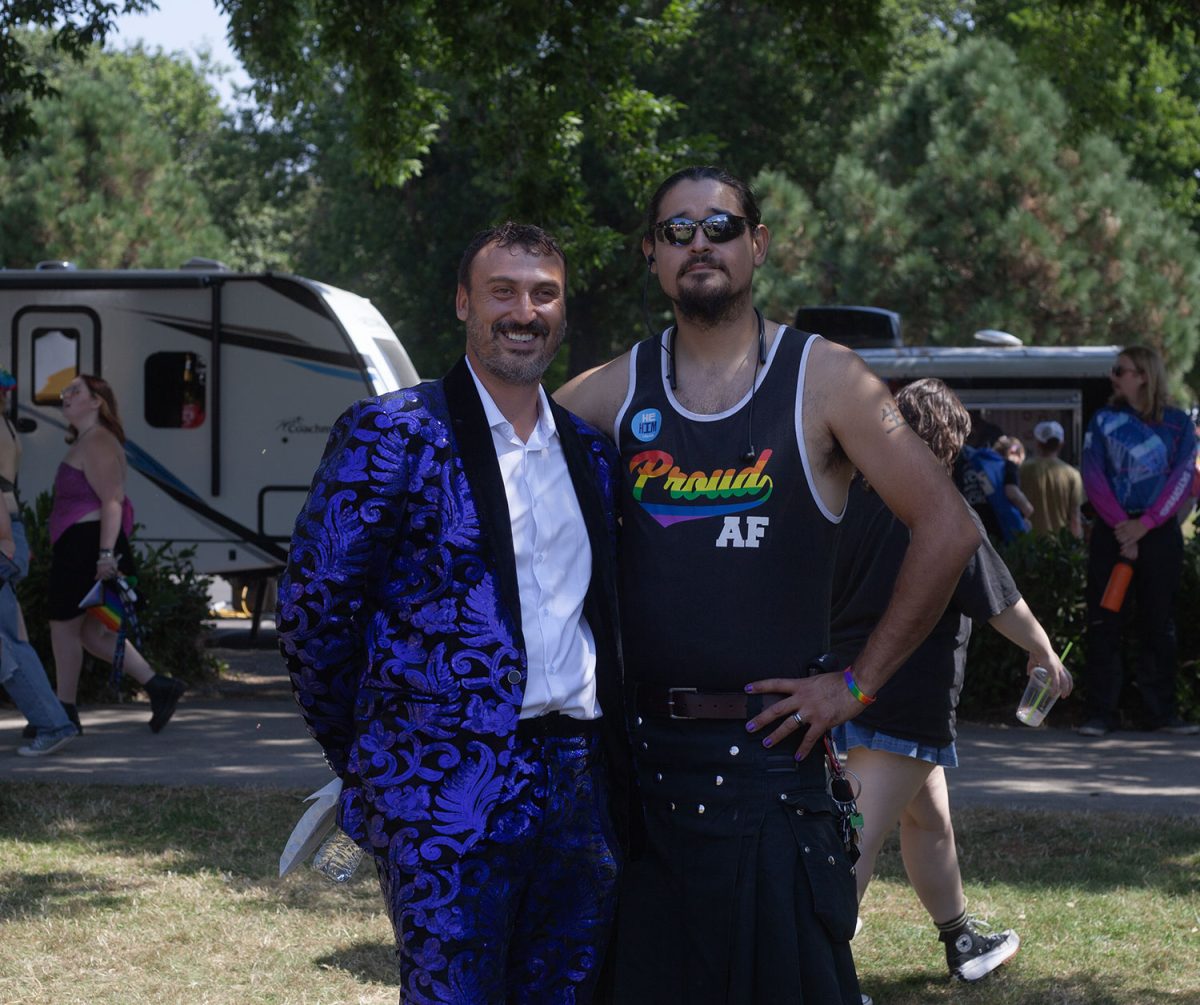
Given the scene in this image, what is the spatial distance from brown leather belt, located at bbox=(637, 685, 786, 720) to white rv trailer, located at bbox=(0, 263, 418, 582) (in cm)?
1118

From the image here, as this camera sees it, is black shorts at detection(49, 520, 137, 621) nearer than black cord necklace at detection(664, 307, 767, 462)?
No

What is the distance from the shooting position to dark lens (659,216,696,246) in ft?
10.8

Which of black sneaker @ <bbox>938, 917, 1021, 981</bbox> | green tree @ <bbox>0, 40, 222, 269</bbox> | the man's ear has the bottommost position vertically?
black sneaker @ <bbox>938, 917, 1021, 981</bbox>

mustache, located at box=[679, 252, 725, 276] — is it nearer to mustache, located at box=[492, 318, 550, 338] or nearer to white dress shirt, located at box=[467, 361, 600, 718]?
mustache, located at box=[492, 318, 550, 338]

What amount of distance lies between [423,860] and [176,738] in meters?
6.35

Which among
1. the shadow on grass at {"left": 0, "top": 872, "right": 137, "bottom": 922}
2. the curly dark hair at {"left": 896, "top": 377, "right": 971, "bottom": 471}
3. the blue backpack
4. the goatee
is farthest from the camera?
the blue backpack

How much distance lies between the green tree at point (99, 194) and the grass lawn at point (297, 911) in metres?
25.4

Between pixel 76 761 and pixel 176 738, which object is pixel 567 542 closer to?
pixel 76 761

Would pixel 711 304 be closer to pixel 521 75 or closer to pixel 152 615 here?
pixel 152 615

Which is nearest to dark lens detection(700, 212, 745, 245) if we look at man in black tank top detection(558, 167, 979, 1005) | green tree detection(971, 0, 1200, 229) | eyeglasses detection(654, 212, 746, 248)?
eyeglasses detection(654, 212, 746, 248)

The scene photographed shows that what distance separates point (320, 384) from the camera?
14156 millimetres

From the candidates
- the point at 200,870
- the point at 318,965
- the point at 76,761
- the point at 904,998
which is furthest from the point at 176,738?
the point at 904,998

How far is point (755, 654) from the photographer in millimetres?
3121

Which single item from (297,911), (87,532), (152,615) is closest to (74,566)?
(87,532)
